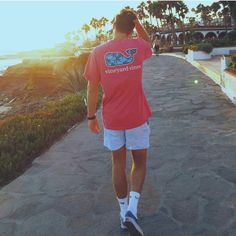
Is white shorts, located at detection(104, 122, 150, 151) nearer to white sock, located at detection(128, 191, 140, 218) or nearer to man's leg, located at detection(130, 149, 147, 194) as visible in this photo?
man's leg, located at detection(130, 149, 147, 194)

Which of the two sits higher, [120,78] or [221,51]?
[120,78]

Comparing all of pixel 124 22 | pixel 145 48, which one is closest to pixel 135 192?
pixel 145 48

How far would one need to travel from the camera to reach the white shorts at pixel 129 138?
10.7ft

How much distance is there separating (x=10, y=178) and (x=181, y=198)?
256 centimetres

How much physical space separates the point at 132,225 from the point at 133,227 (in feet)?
0.06

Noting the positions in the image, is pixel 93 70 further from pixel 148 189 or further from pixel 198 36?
pixel 198 36

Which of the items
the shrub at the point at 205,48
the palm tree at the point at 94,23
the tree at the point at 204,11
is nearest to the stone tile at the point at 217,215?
the shrub at the point at 205,48

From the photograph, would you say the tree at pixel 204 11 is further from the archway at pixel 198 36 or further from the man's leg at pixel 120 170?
the man's leg at pixel 120 170

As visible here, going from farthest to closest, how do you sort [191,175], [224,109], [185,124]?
[224,109], [185,124], [191,175]

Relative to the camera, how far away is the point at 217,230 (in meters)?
3.41

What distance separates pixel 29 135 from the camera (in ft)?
22.3

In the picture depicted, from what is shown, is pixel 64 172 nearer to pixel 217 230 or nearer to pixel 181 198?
pixel 181 198

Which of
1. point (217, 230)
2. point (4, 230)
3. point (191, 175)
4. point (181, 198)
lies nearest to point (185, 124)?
point (191, 175)

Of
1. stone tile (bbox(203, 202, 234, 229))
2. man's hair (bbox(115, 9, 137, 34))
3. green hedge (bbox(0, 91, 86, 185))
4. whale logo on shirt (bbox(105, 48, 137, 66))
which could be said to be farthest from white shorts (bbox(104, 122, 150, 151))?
green hedge (bbox(0, 91, 86, 185))
